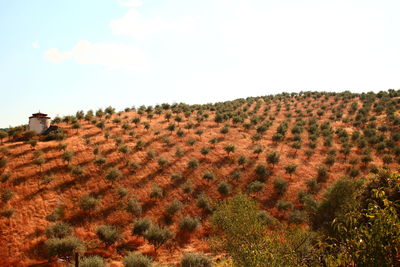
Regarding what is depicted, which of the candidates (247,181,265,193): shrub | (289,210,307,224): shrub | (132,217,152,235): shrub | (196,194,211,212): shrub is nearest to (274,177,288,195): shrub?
(247,181,265,193): shrub

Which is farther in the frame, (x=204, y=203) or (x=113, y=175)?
(x=113, y=175)

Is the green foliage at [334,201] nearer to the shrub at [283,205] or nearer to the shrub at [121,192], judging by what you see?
the shrub at [283,205]

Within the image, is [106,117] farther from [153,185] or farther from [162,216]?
[162,216]

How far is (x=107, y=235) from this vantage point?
2472cm

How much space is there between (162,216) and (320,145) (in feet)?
108

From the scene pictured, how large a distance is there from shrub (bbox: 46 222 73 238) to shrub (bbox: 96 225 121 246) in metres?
2.90

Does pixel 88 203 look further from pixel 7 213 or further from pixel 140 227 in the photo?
pixel 7 213

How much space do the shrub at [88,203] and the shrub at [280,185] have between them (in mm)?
23661

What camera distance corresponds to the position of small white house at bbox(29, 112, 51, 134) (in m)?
45.5

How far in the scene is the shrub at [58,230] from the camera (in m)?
24.8

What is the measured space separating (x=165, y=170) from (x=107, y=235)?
1489cm

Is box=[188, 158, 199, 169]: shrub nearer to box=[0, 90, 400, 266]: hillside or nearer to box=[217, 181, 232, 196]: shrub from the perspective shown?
box=[0, 90, 400, 266]: hillside

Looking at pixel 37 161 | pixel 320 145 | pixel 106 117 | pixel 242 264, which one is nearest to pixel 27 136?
pixel 37 161

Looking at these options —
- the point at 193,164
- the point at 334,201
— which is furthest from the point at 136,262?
the point at 193,164
